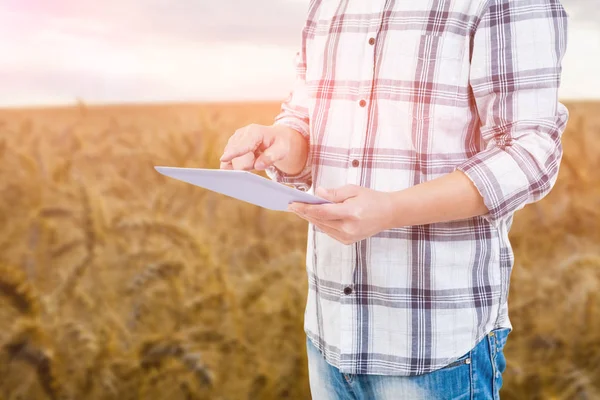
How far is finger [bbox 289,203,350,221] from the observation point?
65 cm

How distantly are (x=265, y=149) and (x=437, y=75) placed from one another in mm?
267

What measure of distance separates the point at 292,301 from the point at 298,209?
1216 millimetres

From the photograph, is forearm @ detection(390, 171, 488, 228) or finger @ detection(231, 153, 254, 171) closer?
forearm @ detection(390, 171, 488, 228)

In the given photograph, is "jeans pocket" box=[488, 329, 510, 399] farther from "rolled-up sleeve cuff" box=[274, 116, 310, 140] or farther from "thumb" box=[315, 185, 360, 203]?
"rolled-up sleeve cuff" box=[274, 116, 310, 140]

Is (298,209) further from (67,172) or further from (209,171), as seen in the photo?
(67,172)

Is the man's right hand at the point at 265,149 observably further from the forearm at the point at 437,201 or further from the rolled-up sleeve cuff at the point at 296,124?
the forearm at the point at 437,201

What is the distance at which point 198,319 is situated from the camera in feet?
6.07

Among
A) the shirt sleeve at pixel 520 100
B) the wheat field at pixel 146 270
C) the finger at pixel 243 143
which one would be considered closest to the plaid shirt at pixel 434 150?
the shirt sleeve at pixel 520 100

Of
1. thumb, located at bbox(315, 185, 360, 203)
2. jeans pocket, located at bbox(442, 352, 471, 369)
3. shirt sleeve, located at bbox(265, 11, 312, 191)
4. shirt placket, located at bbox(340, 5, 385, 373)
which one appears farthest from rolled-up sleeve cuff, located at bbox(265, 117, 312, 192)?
jeans pocket, located at bbox(442, 352, 471, 369)

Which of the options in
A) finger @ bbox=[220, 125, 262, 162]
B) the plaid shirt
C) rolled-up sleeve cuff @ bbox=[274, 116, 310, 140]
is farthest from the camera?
rolled-up sleeve cuff @ bbox=[274, 116, 310, 140]

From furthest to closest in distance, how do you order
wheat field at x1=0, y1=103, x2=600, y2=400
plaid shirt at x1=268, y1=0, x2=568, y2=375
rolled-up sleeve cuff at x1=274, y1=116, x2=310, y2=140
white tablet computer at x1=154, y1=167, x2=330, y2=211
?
wheat field at x1=0, y1=103, x2=600, y2=400, rolled-up sleeve cuff at x1=274, y1=116, x2=310, y2=140, plaid shirt at x1=268, y1=0, x2=568, y2=375, white tablet computer at x1=154, y1=167, x2=330, y2=211

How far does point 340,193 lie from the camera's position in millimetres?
670

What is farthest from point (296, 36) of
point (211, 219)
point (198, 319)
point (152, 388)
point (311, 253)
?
point (152, 388)

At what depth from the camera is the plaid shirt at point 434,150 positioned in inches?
27.7
